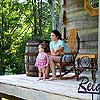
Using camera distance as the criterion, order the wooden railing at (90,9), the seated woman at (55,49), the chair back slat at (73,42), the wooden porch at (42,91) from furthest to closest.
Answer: the wooden railing at (90,9), the chair back slat at (73,42), the seated woman at (55,49), the wooden porch at (42,91)

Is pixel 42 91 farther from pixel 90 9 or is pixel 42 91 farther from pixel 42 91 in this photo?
pixel 90 9

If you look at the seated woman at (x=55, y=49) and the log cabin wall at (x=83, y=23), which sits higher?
the log cabin wall at (x=83, y=23)

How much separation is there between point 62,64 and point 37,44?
2.52 feet

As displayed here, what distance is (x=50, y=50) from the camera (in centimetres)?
600

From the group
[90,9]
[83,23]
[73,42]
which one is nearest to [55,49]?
[73,42]

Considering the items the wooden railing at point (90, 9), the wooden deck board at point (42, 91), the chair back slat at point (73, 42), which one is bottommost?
the wooden deck board at point (42, 91)

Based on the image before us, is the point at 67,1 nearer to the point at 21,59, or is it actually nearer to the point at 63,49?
the point at 63,49

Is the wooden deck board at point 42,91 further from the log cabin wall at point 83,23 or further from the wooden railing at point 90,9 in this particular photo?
the wooden railing at point 90,9

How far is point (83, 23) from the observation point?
770 cm

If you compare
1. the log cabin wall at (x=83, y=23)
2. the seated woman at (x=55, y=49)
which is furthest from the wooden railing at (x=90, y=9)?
the seated woman at (x=55, y=49)

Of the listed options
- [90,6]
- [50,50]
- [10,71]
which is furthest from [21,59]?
[50,50]

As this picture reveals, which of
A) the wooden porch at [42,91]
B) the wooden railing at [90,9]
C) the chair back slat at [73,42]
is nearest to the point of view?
the wooden porch at [42,91]

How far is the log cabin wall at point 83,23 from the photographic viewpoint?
734 cm

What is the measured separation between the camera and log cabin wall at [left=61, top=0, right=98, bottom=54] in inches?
289
